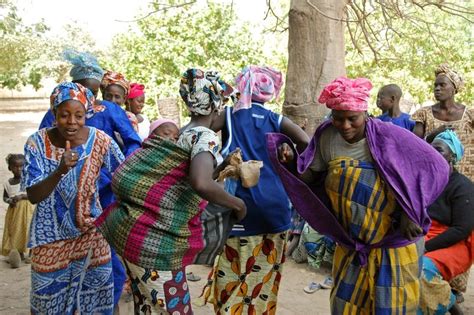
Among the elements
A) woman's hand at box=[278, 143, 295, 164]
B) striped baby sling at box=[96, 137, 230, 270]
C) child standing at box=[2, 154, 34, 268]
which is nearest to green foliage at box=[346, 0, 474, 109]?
child standing at box=[2, 154, 34, 268]

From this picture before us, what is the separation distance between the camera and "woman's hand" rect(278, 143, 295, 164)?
331 centimetres

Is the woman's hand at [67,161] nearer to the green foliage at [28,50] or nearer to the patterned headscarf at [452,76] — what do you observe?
the patterned headscarf at [452,76]

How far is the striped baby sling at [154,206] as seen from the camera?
280 centimetres

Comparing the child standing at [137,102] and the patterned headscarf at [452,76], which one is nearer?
the patterned headscarf at [452,76]

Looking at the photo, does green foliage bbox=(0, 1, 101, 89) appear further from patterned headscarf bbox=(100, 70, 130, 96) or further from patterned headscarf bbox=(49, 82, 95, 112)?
patterned headscarf bbox=(49, 82, 95, 112)

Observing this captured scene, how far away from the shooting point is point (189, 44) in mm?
13328

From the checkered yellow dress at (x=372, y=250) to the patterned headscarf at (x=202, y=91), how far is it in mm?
707

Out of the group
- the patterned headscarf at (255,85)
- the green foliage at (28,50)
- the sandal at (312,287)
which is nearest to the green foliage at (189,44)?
the green foliage at (28,50)

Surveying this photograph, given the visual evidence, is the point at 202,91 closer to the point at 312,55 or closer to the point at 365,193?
the point at 365,193

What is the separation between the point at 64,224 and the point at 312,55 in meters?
3.70

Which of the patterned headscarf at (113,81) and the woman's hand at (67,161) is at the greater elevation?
the patterned headscarf at (113,81)

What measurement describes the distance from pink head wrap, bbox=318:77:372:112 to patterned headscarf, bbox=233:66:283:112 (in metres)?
0.88

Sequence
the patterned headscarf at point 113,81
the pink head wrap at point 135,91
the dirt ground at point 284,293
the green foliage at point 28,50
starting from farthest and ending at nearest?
the green foliage at point 28,50, the pink head wrap at point 135,91, the patterned headscarf at point 113,81, the dirt ground at point 284,293

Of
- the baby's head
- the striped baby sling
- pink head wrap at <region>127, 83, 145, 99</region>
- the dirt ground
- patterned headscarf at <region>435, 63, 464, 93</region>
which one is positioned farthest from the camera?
pink head wrap at <region>127, 83, 145, 99</region>
